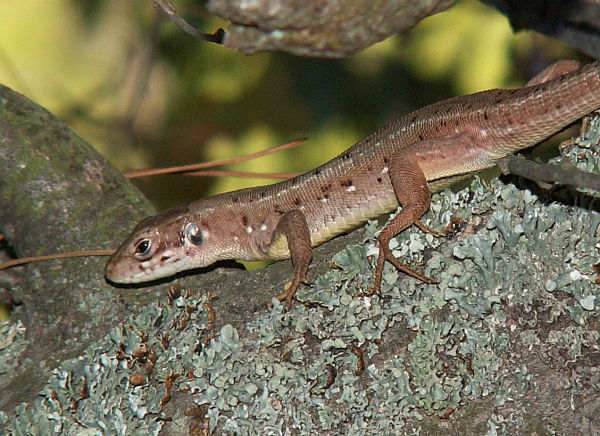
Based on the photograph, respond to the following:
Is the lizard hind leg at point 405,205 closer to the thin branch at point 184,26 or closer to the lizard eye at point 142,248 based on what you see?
the thin branch at point 184,26

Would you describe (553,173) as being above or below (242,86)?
below

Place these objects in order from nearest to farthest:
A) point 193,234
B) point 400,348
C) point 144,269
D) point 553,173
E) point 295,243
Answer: point 553,173, point 400,348, point 295,243, point 144,269, point 193,234

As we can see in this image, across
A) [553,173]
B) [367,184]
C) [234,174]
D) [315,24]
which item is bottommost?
[553,173]

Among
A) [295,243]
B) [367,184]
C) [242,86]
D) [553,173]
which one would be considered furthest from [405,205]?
[242,86]

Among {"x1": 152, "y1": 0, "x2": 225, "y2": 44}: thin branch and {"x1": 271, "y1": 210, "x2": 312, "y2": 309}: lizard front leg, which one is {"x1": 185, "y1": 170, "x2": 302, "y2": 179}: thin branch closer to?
{"x1": 271, "y1": 210, "x2": 312, "y2": 309}: lizard front leg

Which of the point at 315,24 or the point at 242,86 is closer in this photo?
the point at 315,24

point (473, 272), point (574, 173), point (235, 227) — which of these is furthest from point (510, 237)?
point (235, 227)

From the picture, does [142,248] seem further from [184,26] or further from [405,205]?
[184,26]
